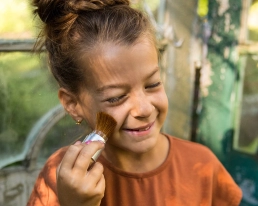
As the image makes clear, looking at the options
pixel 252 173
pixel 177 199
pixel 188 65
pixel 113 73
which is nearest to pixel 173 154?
pixel 177 199

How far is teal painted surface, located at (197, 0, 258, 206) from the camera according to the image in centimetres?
217

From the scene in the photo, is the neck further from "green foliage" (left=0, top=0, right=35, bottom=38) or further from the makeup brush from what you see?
"green foliage" (left=0, top=0, right=35, bottom=38)

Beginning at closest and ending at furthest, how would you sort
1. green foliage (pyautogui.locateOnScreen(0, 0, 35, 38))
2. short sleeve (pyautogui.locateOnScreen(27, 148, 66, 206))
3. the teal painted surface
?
short sleeve (pyautogui.locateOnScreen(27, 148, 66, 206)) → green foliage (pyautogui.locateOnScreen(0, 0, 35, 38)) → the teal painted surface

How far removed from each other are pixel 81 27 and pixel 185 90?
126cm

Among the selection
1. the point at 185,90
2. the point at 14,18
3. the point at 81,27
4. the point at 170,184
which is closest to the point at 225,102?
the point at 185,90

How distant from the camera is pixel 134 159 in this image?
4.06ft

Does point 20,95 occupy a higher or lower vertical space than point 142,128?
lower

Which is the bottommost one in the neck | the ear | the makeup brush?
the neck

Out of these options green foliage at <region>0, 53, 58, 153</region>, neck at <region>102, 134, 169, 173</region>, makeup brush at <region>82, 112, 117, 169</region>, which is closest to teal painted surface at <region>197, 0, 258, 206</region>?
green foliage at <region>0, 53, 58, 153</region>

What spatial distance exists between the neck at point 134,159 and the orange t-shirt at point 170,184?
0.06 feet

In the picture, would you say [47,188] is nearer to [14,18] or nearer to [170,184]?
[170,184]

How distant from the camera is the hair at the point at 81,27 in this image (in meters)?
1.07

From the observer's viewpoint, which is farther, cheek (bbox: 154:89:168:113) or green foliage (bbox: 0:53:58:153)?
green foliage (bbox: 0:53:58:153)

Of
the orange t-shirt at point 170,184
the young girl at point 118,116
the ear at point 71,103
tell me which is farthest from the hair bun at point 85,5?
the orange t-shirt at point 170,184
